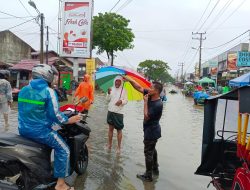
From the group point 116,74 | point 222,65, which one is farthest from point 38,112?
point 222,65

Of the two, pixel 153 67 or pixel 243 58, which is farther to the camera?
pixel 153 67

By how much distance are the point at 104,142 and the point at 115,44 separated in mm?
39036

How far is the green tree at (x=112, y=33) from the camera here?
47594mm

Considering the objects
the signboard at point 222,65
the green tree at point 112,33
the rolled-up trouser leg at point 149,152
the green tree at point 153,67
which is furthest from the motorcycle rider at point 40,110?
the green tree at point 153,67

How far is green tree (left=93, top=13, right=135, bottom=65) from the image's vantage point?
47594mm

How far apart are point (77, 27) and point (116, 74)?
59.2 feet

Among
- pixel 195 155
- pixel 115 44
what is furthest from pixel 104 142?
pixel 115 44

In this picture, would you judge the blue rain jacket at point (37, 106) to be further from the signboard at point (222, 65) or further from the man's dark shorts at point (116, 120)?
the signboard at point (222, 65)

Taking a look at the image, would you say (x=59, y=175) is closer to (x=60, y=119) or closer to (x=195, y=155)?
(x=60, y=119)

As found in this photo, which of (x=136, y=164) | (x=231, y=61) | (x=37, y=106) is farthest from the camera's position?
(x=231, y=61)

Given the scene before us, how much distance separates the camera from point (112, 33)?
47656mm

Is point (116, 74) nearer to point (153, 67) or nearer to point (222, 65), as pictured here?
point (222, 65)

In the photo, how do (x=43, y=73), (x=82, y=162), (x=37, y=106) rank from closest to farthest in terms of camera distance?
(x=37, y=106), (x=43, y=73), (x=82, y=162)

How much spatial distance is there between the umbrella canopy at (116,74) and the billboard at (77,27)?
666 inches
